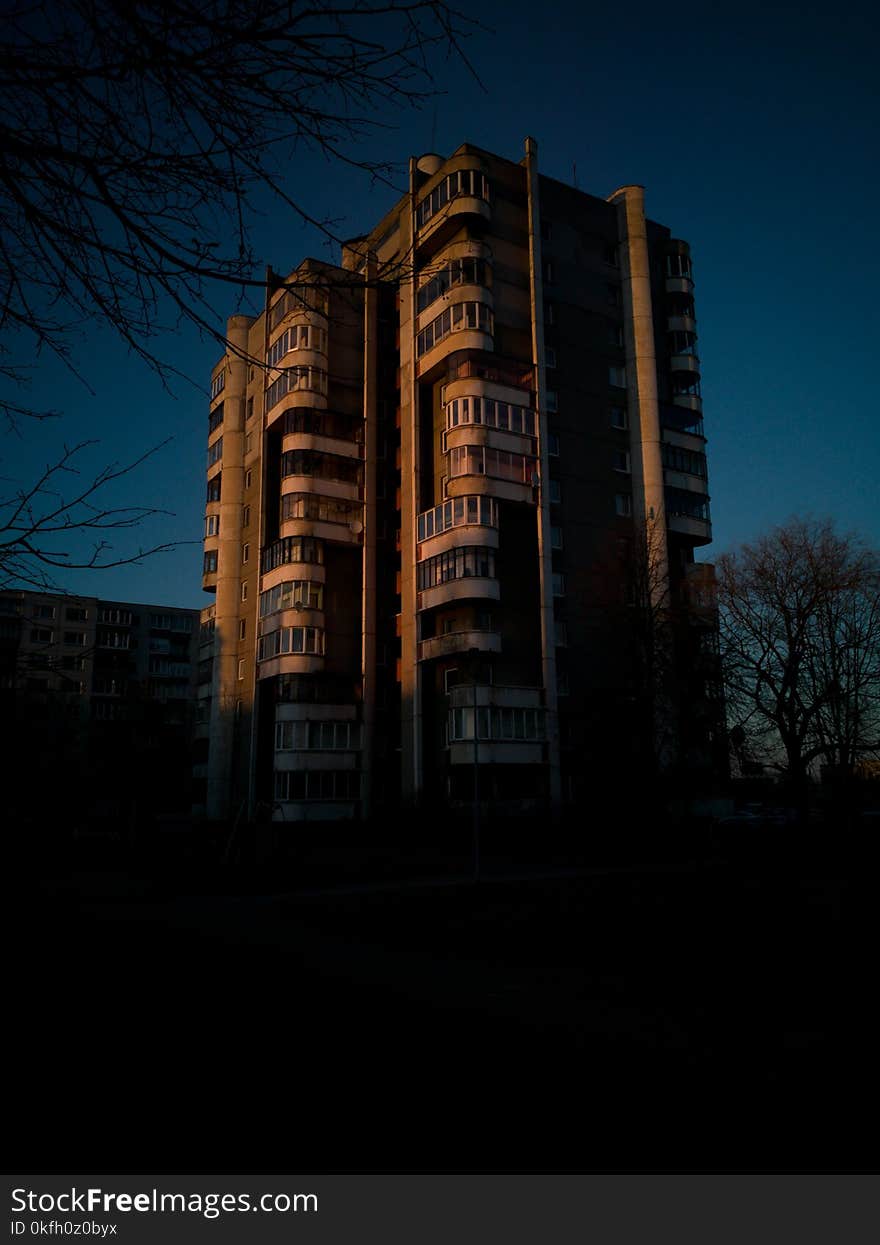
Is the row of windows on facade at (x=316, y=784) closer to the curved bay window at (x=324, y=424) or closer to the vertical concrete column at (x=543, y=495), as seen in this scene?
the vertical concrete column at (x=543, y=495)

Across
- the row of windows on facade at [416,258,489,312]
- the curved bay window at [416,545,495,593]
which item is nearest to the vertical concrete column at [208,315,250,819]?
the row of windows on facade at [416,258,489,312]

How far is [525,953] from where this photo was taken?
10.4 meters

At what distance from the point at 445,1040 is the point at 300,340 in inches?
1820

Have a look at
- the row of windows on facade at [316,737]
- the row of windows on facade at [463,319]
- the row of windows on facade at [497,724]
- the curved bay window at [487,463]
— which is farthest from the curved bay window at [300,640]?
the row of windows on facade at [463,319]

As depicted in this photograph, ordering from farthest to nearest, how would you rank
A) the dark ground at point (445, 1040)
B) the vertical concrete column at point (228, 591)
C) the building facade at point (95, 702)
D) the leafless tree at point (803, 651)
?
the vertical concrete column at point (228, 591) < the leafless tree at point (803, 651) < the building facade at point (95, 702) < the dark ground at point (445, 1040)

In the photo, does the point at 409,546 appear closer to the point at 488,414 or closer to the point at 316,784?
the point at 488,414

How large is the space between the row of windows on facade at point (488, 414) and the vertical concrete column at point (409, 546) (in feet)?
14.4

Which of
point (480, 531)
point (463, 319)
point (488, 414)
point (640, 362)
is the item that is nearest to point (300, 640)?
point (480, 531)

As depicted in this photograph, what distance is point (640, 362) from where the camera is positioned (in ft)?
157

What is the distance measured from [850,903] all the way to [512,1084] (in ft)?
39.8

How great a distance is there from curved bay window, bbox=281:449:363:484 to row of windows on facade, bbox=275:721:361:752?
1384 centimetres

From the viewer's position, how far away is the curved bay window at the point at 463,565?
39812mm
